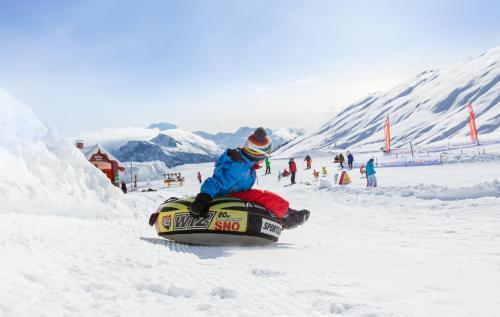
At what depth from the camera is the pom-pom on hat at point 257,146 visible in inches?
250

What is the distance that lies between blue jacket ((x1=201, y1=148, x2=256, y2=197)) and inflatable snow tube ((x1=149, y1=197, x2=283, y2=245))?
0.23 metres

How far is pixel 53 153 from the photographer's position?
8727 millimetres

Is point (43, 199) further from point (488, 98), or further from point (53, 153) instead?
point (488, 98)

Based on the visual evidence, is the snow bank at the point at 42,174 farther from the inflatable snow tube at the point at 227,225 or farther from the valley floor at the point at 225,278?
the inflatable snow tube at the point at 227,225

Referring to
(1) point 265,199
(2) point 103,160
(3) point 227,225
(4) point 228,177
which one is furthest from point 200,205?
(2) point 103,160

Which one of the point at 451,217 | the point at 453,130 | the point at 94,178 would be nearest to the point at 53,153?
the point at 94,178

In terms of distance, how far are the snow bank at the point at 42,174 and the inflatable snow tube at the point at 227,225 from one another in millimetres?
2328

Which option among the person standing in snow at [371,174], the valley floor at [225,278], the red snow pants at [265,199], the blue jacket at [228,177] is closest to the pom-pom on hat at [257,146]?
the blue jacket at [228,177]

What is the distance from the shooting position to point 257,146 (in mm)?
6363

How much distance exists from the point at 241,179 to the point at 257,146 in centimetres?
60

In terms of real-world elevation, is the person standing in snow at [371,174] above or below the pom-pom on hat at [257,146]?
below

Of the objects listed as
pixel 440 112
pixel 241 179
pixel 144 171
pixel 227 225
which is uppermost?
pixel 440 112

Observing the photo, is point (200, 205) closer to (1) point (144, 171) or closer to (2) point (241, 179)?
(2) point (241, 179)

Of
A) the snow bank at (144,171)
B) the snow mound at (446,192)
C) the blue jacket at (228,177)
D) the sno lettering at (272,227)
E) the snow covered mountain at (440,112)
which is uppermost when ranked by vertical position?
the snow covered mountain at (440,112)
